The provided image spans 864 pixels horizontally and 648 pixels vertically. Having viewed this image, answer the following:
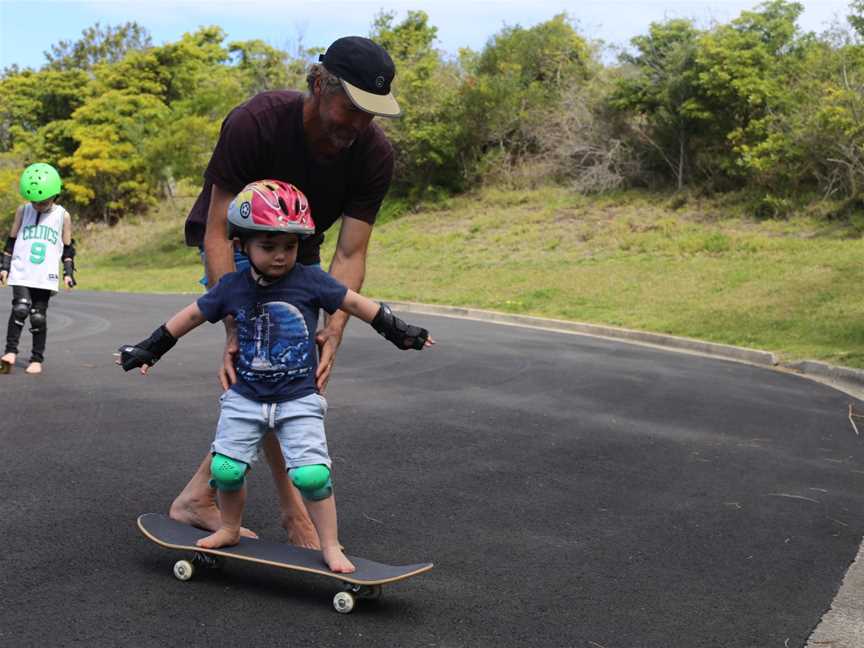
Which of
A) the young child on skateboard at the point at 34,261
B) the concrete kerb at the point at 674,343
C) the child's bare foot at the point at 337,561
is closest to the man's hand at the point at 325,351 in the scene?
the child's bare foot at the point at 337,561

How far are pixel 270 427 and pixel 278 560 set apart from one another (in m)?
0.49

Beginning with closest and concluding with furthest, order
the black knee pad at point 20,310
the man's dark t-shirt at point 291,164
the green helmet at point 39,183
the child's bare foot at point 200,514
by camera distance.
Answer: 1. the man's dark t-shirt at point 291,164
2. the child's bare foot at point 200,514
3. the green helmet at point 39,183
4. the black knee pad at point 20,310

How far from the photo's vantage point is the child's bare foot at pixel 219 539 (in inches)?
158

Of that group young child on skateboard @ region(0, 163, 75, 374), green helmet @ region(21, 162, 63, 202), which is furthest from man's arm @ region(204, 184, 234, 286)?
young child on skateboard @ region(0, 163, 75, 374)

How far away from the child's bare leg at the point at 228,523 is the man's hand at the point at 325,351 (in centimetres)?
50

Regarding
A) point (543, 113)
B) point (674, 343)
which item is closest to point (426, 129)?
point (543, 113)

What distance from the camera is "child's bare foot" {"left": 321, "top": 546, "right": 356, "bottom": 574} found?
3799 millimetres

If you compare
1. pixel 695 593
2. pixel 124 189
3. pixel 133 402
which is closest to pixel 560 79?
pixel 124 189

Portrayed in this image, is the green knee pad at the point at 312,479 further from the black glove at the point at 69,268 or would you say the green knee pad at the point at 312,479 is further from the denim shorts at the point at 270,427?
the black glove at the point at 69,268

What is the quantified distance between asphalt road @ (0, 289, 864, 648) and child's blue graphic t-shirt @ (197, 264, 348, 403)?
78cm

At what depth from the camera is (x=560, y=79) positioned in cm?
3975

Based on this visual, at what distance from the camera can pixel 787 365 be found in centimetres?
1436

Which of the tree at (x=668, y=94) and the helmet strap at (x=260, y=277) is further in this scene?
the tree at (x=668, y=94)

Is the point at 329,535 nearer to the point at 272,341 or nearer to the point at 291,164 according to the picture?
the point at 272,341
